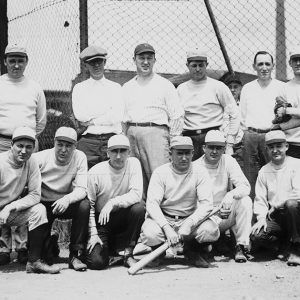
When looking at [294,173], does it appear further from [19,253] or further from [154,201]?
[19,253]

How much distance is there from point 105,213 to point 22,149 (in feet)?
3.17

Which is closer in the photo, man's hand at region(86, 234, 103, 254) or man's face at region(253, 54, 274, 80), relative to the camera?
man's hand at region(86, 234, 103, 254)

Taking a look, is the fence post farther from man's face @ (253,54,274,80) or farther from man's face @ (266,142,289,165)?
man's face @ (266,142,289,165)

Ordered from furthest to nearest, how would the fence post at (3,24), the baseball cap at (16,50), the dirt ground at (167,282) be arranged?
the fence post at (3,24)
the baseball cap at (16,50)
the dirt ground at (167,282)

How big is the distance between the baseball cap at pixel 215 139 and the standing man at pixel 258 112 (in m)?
0.60

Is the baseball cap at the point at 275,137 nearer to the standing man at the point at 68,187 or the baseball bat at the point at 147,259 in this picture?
the baseball bat at the point at 147,259

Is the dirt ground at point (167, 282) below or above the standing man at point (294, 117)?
below

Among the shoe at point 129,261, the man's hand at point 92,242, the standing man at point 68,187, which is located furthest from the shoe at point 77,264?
→ the shoe at point 129,261

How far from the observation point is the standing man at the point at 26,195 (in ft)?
19.2

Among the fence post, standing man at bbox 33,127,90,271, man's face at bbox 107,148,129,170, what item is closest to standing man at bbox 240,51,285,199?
man's face at bbox 107,148,129,170

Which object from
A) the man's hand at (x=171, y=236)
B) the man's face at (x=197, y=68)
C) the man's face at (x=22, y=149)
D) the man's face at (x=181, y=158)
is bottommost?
the man's hand at (x=171, y=236)

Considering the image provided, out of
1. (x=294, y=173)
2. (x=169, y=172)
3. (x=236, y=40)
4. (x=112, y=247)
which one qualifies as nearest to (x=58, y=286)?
(x=112, y=247)

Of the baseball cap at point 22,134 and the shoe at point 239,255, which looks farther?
the shoe at point 239,255

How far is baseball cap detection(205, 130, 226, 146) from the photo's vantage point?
634 centimetres
